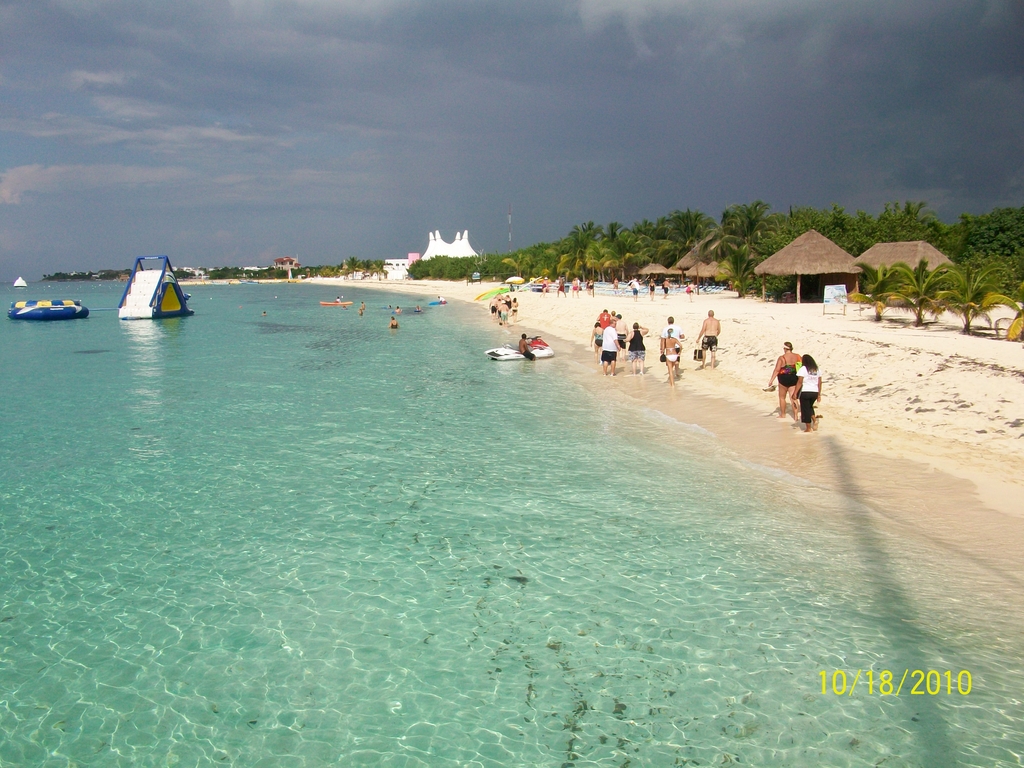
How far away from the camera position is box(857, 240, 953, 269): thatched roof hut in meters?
26.7

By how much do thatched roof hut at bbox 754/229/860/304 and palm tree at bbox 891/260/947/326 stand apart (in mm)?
8469

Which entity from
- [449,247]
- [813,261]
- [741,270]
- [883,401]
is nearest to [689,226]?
[741,270]

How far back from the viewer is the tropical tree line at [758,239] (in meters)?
32.6

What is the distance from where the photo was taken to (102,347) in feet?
102

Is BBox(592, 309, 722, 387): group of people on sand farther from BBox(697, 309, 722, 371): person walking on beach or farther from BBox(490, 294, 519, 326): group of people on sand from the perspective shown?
BBox(490, 294, 519, 326): group of people on sand

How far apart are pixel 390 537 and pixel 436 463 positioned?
3016mm

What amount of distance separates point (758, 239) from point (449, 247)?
116944 mm

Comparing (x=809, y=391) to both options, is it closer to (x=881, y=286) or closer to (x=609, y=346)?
(x=609, y=346)

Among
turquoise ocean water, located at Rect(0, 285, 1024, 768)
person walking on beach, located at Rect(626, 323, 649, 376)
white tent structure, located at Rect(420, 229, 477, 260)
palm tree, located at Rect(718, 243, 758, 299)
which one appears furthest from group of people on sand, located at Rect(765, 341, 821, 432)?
white tent structure, located at Rect(420, 229, 477, 260)

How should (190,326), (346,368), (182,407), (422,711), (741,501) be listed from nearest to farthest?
(422,711) < (741,501) < (182,407) < (346,368) < (190,326)

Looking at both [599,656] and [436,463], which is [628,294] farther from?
[599,656]

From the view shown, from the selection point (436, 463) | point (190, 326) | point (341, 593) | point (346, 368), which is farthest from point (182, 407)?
point (190, 326)

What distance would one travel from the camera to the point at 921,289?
19.5 m
